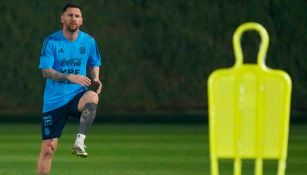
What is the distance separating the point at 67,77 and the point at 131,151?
6.30 meters

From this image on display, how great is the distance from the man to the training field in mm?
2121

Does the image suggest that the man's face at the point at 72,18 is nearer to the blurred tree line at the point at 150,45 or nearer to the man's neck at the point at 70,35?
the man's neck at the point at 70,35

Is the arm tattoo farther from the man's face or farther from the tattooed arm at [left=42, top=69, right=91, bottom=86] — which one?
the man's face

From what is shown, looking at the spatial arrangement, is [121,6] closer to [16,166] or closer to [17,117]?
[17,117]

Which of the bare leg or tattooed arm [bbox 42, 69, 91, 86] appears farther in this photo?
the bare leg

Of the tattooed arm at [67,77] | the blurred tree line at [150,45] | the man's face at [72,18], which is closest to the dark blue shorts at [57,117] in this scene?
the tattooed arm at [67,77]

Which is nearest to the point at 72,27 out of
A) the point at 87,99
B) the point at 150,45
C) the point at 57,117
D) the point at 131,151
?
the point at 87,99

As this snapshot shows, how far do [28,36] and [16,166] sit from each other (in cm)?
1128

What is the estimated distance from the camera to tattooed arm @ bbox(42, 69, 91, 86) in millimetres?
10133

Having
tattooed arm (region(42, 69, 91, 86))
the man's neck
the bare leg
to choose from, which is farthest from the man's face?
the bare leg

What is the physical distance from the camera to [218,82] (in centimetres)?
504

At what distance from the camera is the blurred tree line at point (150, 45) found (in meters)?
24.7

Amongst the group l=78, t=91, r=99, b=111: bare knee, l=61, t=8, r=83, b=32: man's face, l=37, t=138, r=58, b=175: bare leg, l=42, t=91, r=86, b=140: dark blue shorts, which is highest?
l=61, t=8, r=83, b=32: man's face

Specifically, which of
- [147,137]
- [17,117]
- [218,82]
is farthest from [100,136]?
[218,82]
